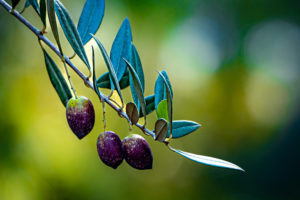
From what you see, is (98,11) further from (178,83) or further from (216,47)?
(216,47)

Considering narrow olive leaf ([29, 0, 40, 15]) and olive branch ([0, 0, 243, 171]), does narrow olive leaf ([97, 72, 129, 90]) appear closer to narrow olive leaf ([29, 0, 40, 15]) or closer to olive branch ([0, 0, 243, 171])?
olive branch ([0, 0, 243, 171])

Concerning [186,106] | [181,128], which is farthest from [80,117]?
[186,106]

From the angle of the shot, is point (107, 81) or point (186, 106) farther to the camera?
point (186, 106)

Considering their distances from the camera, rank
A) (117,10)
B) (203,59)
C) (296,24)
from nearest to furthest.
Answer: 1. (117,10)
2. (203,59)
3. (296,24)

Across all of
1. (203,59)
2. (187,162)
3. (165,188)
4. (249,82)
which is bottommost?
(165,188)

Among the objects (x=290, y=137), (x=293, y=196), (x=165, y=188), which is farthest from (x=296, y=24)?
(x=165, y=188)

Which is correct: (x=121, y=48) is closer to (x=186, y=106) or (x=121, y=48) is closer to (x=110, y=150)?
(x=110, y=150)
